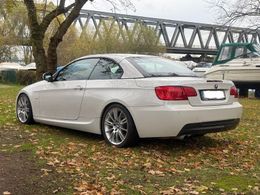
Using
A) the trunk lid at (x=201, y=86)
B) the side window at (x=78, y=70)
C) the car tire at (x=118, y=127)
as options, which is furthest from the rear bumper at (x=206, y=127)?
the side window at (x=78, y=70)

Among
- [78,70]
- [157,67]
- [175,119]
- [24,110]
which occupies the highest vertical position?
[157,67]

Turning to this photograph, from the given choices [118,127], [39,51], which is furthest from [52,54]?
[118,127]

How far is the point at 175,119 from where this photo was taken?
6.70 metres

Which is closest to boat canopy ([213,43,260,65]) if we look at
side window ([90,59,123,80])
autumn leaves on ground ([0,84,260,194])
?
autumn leaves on ground ([0,84,260,194])

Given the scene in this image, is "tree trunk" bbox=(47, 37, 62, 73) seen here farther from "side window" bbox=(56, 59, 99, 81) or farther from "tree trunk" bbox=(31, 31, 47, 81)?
"side window" bbox=(56, 59, 99, 81)

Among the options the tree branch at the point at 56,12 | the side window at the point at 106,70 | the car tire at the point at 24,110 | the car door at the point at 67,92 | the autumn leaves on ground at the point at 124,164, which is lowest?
the autumn leaves on ground at the point at 124,164

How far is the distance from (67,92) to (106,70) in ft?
3.00

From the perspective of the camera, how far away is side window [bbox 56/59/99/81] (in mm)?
8242

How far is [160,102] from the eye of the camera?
6.80m

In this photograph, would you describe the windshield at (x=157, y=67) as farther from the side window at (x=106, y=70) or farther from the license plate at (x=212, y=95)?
the license plate at (x=212, y=95)

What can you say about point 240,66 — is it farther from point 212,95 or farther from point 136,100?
point 136,100

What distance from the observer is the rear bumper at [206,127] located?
6.81 m

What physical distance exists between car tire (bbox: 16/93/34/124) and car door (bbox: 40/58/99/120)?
479mm

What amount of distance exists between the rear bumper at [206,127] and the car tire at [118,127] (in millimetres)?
759
